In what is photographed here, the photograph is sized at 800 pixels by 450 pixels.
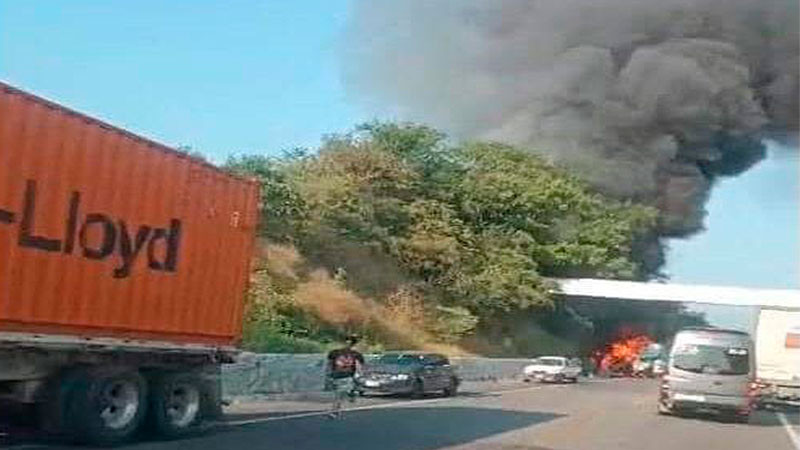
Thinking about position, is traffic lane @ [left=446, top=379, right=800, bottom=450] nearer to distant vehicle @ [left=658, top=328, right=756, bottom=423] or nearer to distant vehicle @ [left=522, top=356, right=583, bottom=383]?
distant vehicle @ [left=658, top=328, right=756, bottom=423]

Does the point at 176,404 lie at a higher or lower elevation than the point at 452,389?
lower

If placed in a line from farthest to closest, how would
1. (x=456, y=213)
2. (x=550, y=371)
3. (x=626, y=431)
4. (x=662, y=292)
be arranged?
1. (x=662, y=292)
2. (x=456, y=213)
3. (x=550, y=371)
4. (x=626, y=431)

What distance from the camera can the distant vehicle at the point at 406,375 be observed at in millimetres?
28969

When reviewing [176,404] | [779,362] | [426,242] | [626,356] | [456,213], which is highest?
[456,213]

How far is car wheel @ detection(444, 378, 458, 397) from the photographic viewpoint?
1231 inches

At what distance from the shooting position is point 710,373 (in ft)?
81.5

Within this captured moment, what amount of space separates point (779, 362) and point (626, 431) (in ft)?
43.5

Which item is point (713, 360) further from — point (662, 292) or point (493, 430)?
point (662, 292)

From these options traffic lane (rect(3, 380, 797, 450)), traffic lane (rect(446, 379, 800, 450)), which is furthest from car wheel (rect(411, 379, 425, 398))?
traffic lane (rect(446, 379, 800, 450))

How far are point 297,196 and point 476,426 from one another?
29.7 metres

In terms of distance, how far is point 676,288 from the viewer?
221 feet

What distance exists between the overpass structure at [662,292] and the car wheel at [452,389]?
34.7 meters

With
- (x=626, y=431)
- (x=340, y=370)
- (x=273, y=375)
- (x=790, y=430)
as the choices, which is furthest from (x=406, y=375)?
(x=626, y=431)

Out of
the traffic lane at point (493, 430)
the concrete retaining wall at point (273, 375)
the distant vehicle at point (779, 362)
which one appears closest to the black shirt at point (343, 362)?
the traffic lane at point (493, 430)
